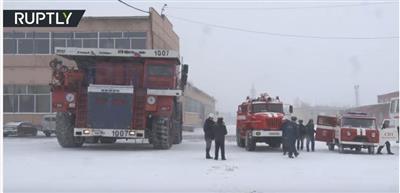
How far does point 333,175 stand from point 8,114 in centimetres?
4403

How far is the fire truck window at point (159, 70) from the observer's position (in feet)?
81.7

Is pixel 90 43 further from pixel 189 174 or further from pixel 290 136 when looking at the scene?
pixel 189 174

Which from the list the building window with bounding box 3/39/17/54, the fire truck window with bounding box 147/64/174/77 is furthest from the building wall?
the fire truck window with bounding box 147/64/174/77

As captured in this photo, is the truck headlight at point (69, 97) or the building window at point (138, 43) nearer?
the truck headlight at point (69, 97)

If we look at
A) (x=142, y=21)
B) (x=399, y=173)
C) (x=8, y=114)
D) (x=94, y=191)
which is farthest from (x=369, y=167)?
(x=8, y=114)

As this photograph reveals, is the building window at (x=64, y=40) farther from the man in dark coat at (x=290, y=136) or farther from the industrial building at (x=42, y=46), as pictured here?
the man in dark coat at (x=290, y=136)

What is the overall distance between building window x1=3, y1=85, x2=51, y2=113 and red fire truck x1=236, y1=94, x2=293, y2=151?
30.6 metres

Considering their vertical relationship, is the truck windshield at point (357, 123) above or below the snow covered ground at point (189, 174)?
above

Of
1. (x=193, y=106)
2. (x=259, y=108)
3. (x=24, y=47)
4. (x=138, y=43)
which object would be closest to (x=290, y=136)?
(x=259, y=108)

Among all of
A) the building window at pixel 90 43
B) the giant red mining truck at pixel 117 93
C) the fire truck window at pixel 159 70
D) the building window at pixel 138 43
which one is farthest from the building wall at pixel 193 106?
the fire truck window at pixel 159 70

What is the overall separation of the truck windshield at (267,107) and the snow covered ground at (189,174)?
17.1 ft

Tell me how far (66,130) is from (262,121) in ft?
26.1

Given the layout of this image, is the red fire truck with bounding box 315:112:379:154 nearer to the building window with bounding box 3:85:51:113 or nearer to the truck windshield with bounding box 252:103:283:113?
the truck windshield with bounding box 252:103:283:113

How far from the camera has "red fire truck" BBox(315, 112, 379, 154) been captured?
26.4m
